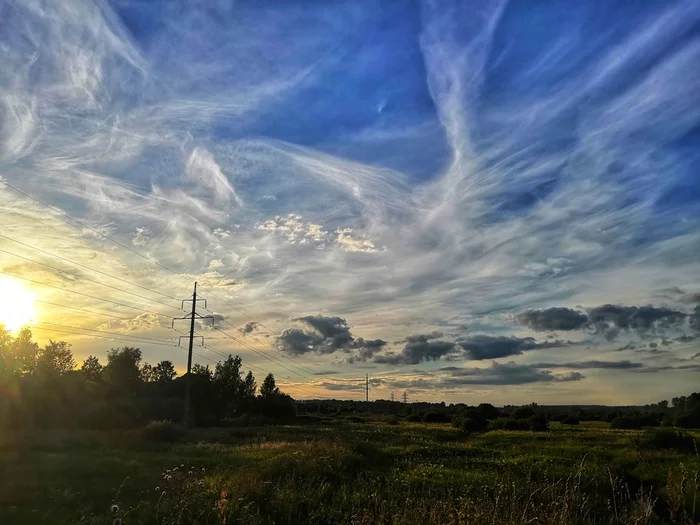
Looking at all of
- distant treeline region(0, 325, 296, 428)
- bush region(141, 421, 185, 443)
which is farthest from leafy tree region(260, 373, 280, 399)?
bush region(141, 421, 185, 443)

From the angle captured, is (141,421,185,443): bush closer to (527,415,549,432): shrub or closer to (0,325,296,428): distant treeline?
(0,325,296,428): distant treeline

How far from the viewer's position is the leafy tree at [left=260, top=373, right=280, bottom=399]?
335 ft

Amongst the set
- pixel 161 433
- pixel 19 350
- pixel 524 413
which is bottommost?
pixel 161 433

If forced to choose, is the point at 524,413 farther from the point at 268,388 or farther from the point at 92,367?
the point at 92,367

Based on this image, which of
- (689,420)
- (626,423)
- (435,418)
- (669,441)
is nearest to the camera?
(669,441)

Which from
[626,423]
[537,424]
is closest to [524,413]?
[626,423]

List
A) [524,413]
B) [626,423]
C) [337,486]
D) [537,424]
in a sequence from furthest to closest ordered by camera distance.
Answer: [524,413] < [626,423] < [537,424] < [337,486]

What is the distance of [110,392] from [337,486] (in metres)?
67.7

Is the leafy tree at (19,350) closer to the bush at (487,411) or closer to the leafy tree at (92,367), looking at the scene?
the leafy tree at (92,367)

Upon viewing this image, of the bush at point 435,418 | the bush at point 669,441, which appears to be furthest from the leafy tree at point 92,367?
the bush at point 669,441

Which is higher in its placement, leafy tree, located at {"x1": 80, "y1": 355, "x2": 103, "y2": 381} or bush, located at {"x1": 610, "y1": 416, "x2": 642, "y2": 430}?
leafy tree, located at {"x1": 80, "y1": 355, "x2": 103, "y2": 381}

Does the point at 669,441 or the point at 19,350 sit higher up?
→ the point at 19,350

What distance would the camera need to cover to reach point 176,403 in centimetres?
6944

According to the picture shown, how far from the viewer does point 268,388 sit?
358 feet
